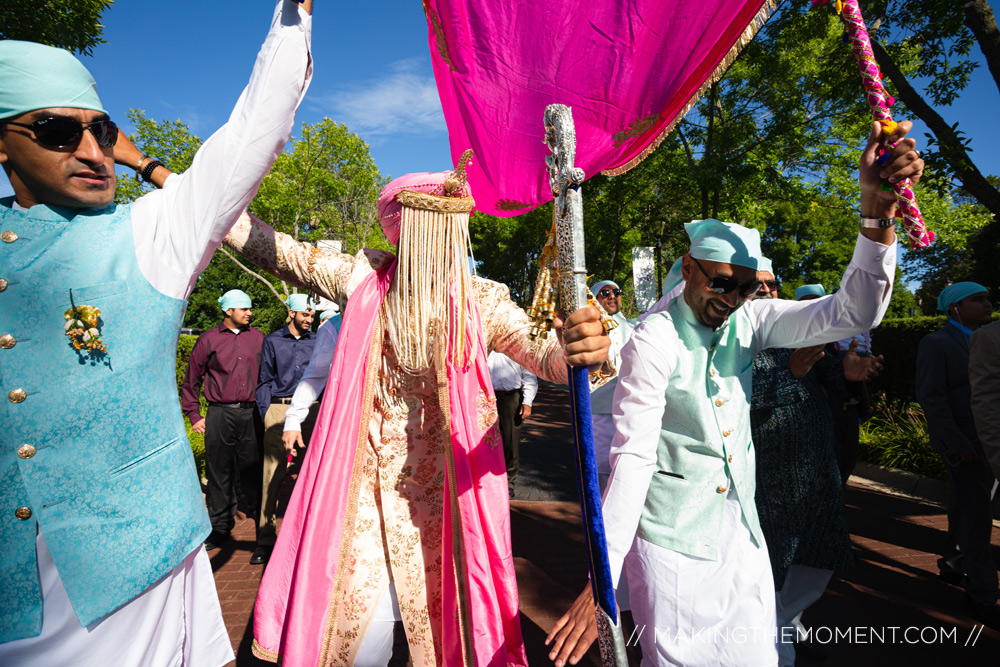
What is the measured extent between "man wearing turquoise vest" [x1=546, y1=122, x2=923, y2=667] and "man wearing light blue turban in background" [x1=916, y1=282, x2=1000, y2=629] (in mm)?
2897

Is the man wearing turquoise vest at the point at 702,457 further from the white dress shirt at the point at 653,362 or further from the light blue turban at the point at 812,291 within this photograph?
the light blue turban at the point at 812,291

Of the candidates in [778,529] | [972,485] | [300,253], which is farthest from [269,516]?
[972,485]

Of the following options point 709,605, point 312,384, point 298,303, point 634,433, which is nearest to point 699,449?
point 634,433

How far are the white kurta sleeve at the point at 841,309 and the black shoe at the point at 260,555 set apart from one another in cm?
488

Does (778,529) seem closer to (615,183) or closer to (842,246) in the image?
(615,183)

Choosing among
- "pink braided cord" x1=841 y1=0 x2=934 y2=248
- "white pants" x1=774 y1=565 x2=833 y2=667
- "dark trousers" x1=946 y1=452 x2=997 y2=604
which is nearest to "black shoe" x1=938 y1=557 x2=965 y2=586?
"dark trousers" x1=946 y1=452 x2=997 y2=604

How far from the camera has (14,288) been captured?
1.40 metres

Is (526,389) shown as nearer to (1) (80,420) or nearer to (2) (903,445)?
(1) (80,420)

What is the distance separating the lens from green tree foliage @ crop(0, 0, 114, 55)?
25.1 feet

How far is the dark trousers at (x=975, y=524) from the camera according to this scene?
4.22 metres

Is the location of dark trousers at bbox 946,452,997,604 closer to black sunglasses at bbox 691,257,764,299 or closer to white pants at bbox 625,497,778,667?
white pants at bbox 625,497,778,667

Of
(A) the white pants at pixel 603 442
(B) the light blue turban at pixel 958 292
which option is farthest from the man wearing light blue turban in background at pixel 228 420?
(B) the light blue turban at pixel 958 292

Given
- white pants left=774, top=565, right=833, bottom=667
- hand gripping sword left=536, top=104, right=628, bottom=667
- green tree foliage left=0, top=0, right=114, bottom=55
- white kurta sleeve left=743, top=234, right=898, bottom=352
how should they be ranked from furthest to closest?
1. green tree foliage left=0, top=0, right=114, bottom=55
2. white pants left=774, top=565, right=833, bottom=667
3. white kurta sleeve left=743, top=234, right=898, bottom=352
4. hand gripping sword left=536, top=104, right=628, bottom=667

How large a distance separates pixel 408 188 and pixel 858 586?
16.0 feet
